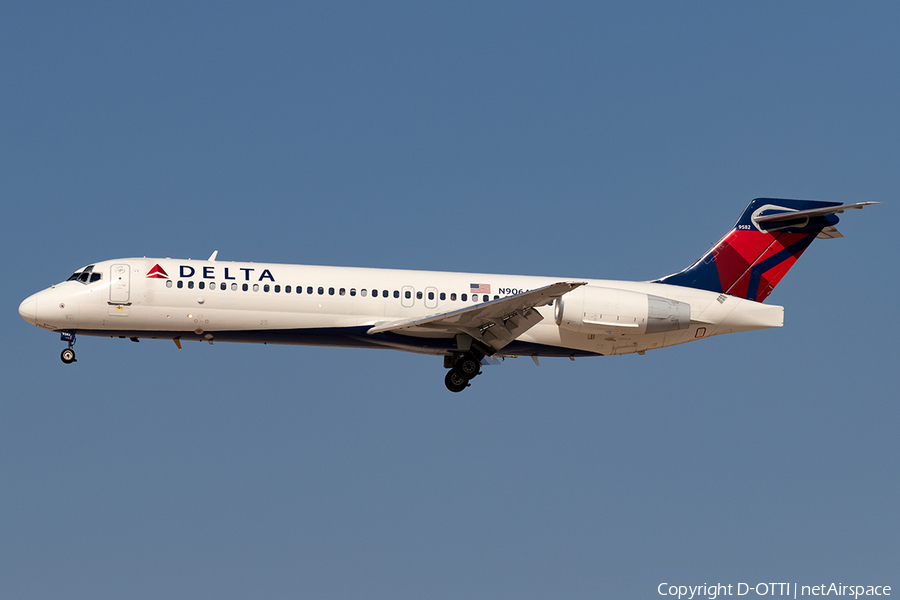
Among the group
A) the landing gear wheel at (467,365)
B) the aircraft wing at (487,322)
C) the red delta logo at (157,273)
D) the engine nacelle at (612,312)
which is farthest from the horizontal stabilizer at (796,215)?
the red delta logo at (157,273)

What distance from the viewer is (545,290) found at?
1004 inches

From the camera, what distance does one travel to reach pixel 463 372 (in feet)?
94.1

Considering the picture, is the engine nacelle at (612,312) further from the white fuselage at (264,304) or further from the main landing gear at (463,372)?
the main landing gear at (463,372)

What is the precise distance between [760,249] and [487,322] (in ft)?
29.5

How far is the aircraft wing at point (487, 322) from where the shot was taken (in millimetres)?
26578

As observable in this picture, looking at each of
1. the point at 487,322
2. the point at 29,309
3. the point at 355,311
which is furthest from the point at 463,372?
the point at 29,309

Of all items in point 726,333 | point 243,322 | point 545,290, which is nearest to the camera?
point 545,290

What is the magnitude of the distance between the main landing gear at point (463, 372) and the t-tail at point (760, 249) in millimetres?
6404

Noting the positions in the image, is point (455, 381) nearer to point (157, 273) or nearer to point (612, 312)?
point (612, 312)

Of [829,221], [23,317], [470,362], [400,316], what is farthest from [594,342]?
[23,317]

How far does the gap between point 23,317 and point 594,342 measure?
15.6 m

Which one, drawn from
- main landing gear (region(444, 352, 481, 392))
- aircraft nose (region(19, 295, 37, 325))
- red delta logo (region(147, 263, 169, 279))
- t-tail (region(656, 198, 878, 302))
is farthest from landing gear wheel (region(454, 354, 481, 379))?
aircraft nose (region(19, 295, 37, 325))

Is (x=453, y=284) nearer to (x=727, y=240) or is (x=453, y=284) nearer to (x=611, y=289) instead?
(x=611, y=289)

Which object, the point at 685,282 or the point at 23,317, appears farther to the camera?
the point at 685,282
